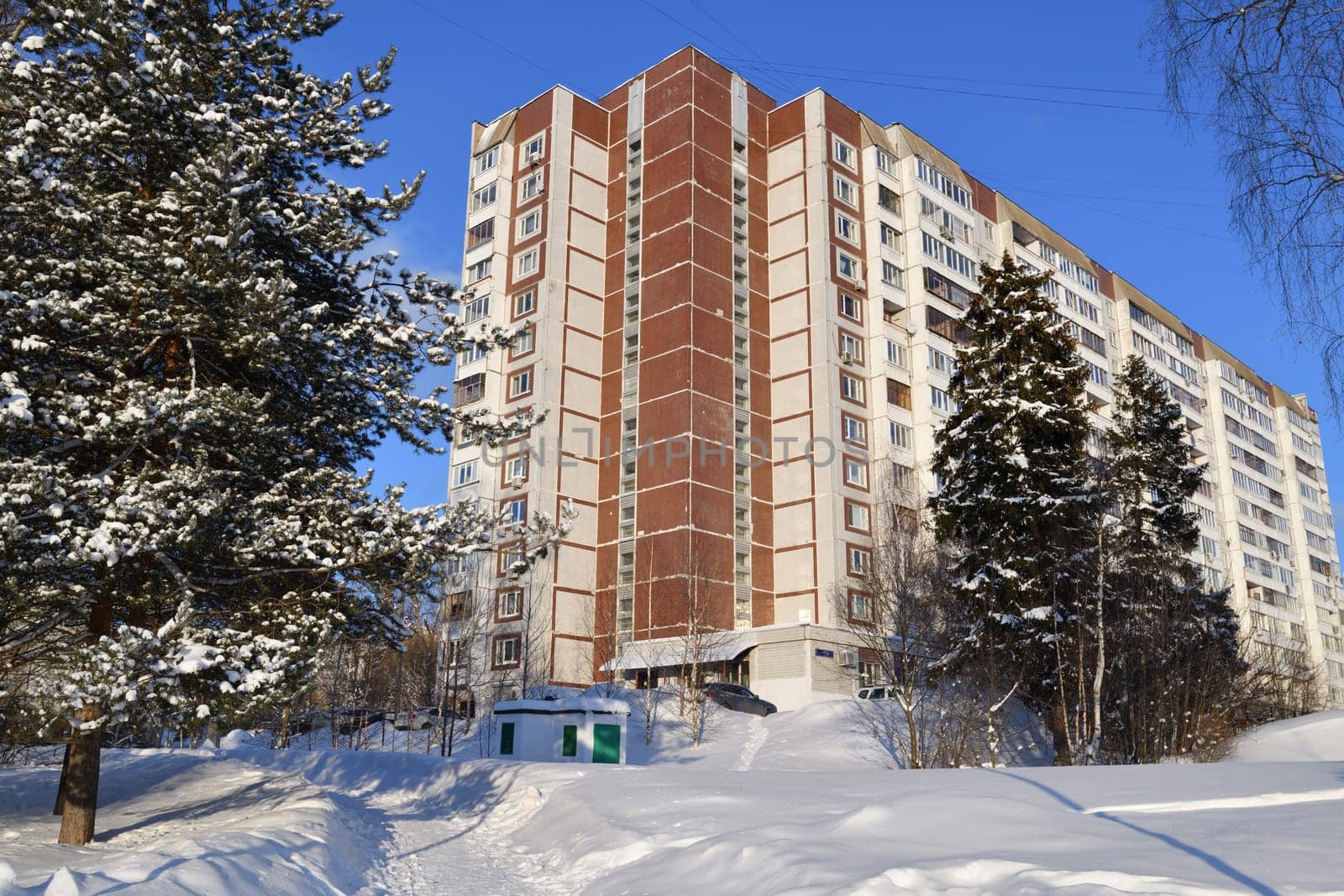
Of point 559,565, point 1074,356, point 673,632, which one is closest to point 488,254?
point 559,565

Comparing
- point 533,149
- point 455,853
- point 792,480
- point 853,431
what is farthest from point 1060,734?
point 533,149

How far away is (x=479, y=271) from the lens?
220 feet

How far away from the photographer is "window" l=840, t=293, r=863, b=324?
6259 cm

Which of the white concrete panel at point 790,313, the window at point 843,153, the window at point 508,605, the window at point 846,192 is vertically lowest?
the window at point 508,605

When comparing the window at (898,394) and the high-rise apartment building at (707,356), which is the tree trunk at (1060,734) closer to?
the high-rise apartment building at (707,356)

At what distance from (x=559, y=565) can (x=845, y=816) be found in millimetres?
47743

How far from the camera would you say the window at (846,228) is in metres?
63.9

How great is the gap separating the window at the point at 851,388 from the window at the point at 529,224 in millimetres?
20938

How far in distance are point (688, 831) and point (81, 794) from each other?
8147 millimetres

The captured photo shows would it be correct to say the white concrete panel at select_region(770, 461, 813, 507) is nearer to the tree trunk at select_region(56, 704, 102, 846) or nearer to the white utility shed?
the white utility shed

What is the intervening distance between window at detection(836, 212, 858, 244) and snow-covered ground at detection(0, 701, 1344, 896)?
47.9 metres

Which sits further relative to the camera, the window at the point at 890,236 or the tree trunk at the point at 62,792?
the window at the point at 890,236

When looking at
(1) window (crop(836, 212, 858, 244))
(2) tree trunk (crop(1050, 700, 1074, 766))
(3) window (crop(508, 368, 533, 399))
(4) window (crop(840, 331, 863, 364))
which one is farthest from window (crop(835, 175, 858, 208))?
(2) tree trunk (crop(1050, 700, 1074, 766))

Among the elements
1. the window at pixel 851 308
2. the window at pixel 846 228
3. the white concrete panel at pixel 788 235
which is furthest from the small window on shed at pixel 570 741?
the window at pixel 846 228
